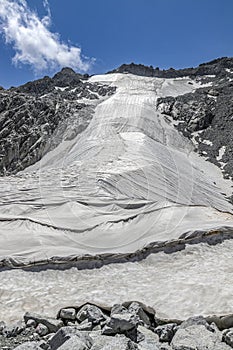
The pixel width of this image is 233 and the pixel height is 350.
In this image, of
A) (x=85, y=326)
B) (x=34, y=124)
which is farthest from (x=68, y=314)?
(x=34, y=124)

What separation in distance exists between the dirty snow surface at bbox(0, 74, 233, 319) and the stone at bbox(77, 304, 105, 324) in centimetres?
70

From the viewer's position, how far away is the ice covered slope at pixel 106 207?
1045cm

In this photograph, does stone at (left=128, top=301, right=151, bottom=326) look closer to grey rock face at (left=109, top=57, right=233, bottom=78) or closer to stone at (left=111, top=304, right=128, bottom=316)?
stone at (left=111, top=304, right=128, bottom=316)

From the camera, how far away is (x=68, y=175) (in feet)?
54.4

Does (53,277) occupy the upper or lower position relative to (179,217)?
lower

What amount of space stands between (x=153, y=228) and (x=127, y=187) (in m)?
4.97

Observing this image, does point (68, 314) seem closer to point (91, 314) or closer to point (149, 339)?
point (91, 314)

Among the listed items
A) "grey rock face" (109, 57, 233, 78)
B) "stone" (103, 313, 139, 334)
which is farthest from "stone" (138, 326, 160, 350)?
"grey rock face" (109, 57, 233, 78)

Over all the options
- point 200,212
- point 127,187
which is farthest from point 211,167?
point 200,212

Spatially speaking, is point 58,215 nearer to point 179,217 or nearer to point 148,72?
point 179,217

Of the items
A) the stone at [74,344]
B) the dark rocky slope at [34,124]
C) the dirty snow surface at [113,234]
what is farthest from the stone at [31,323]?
the dark rocky slope at [34,124]

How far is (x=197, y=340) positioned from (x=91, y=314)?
240 centimetres

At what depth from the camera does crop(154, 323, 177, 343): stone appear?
5926mm

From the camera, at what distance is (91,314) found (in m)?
6.77
